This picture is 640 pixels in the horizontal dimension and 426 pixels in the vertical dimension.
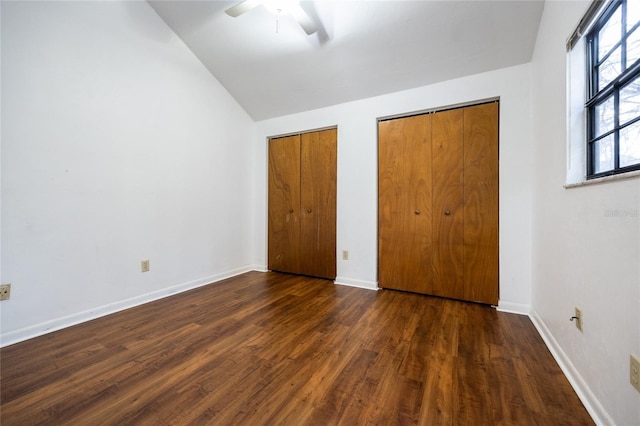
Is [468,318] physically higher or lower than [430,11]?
lower

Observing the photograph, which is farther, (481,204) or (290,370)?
(481,204)

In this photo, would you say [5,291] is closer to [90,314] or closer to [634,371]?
[90,314]

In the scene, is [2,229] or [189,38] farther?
[189,38]

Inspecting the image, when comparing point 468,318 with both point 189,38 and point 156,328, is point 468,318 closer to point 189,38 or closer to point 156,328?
point 156,328

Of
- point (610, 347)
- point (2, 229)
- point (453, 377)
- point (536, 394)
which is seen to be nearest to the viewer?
point (610, 347)

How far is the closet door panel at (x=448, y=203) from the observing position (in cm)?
249

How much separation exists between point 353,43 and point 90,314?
3458 millimetres

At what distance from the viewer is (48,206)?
186 cm

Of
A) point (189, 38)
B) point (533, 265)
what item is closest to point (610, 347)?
point (533, 265)

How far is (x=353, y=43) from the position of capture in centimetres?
241

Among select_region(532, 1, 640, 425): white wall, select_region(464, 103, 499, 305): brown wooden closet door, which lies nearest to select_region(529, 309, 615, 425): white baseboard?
select_region(532, 1, 640, 425): white wall

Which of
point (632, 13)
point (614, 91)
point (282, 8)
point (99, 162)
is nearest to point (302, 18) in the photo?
point (282, 8)

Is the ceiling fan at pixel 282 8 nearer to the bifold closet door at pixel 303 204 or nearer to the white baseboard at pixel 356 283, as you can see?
the bifold closet door at pixel 303 204

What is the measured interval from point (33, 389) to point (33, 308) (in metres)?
0.84
